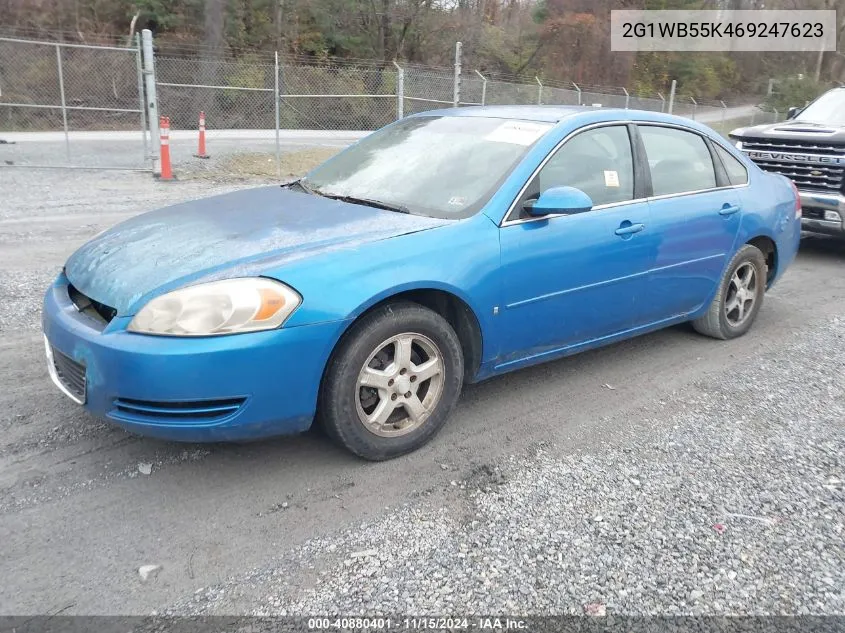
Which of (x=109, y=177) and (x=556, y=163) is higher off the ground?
(x=556, y=163)

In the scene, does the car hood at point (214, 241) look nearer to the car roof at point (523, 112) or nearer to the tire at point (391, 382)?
the tire at point (391, 382)

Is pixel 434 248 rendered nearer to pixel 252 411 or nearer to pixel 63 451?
pixel 252 411

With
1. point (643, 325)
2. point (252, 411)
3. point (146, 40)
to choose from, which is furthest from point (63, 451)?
point (146, 40)

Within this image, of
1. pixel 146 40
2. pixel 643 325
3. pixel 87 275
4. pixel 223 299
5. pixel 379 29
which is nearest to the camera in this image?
pixel 223 299

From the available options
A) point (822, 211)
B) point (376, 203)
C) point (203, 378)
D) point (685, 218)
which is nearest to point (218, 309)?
point (203, 378)

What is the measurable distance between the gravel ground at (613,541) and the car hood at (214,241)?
116 centimetres

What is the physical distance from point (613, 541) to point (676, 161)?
2753 millimetres

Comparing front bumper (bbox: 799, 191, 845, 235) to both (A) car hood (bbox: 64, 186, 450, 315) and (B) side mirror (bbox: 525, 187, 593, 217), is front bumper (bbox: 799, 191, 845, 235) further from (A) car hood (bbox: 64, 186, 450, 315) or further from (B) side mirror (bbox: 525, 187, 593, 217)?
(A) car hood (bbox: 64, 186, 450, 315)

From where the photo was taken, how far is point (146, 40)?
38.5ft

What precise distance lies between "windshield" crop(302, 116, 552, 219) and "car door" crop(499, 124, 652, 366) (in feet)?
0.72

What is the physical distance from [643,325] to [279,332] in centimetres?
252

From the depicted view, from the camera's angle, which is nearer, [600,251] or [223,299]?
[223,299]

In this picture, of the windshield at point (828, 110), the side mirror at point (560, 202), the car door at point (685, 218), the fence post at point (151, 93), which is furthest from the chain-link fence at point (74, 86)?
the side mirror at point (560, 202)

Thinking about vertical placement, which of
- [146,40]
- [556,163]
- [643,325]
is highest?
[146,40]
